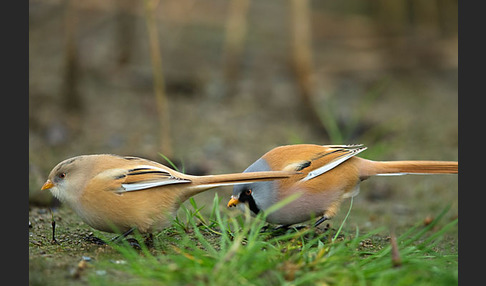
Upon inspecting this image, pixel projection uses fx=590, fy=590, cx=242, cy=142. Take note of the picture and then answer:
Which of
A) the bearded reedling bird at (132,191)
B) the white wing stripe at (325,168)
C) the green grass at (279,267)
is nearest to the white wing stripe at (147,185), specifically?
the bearded reedling bird at (132,191)

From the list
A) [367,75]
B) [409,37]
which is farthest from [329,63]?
[409,37]

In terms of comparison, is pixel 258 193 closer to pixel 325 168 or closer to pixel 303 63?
pixel 325 168

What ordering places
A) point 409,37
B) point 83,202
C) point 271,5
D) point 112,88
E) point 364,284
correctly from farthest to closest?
1. point 271,5
2. point 409,37
3. point 112,88
4. point 83,202
5. point 364,284

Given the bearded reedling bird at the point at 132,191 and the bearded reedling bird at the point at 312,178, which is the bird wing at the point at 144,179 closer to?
the bearded reedling bird at the point at 132,191

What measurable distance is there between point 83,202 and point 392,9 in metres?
7.35

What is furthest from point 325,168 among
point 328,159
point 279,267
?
point 279,267

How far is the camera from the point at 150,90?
7.93 metres

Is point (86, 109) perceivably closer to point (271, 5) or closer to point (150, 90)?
point (150, 90)

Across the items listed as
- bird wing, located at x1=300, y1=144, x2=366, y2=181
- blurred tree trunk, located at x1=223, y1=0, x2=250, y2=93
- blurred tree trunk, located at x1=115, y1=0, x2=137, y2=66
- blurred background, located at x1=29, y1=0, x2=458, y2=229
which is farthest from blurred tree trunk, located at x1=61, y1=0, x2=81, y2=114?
bird wing, located at x1=300, y1=144, x2=366, y2=181

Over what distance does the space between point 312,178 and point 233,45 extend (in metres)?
4.84

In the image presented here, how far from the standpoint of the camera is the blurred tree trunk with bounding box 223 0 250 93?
8.18m

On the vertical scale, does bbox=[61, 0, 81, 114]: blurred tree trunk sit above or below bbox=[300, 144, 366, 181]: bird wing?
above

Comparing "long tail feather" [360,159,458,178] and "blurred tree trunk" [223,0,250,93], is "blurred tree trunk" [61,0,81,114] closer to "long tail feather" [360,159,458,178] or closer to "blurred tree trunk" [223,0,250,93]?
"blurred tree trunk" [223,0,250,93]

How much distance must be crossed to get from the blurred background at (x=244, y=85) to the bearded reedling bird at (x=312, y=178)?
Answer: 3.27 ft
